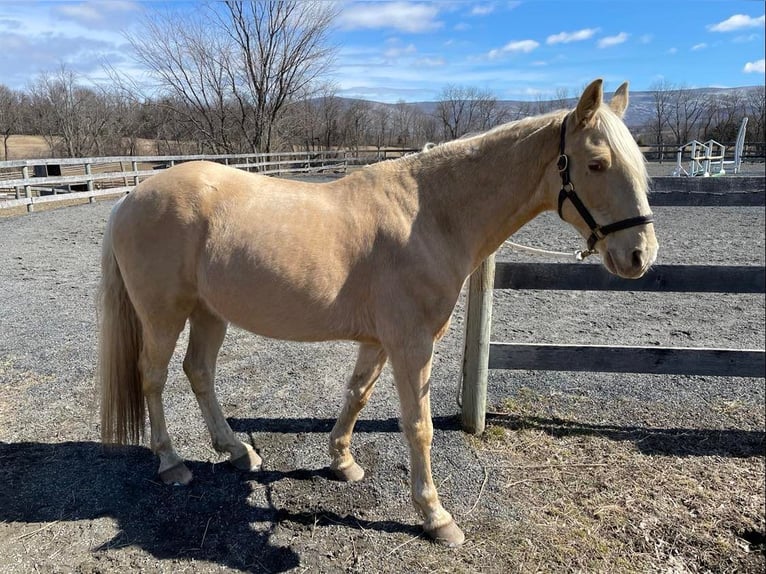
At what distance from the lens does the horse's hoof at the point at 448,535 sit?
2.35 metres

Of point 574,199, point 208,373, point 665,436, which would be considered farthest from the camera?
point 665,436

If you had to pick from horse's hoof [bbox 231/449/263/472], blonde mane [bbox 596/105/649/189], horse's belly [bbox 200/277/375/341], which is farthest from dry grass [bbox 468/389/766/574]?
blonde mane [bbox 596/105/649/189]

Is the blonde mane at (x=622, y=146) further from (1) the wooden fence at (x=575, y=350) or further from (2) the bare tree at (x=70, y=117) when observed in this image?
(2) the bare tree at (x=70, y=117)

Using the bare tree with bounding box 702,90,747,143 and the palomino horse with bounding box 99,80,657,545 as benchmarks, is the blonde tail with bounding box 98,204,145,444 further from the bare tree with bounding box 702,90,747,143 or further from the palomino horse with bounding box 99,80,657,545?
the bare tree with bounding box 702,90,747,143

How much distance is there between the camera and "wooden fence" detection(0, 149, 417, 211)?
37.2 feet

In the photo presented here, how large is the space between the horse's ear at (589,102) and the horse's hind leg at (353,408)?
162 centimetres

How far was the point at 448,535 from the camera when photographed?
2.37 metres

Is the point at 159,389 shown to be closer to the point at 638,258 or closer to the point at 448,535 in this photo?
the point at 448,535

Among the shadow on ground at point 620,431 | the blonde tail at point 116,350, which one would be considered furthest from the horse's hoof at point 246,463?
the blonde tail at point 116,350

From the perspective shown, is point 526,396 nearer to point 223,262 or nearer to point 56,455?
point 223,262

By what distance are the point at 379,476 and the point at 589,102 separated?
2340 mm

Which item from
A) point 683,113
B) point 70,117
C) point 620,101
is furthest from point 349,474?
point 683,113

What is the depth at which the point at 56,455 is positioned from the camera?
2.93 m

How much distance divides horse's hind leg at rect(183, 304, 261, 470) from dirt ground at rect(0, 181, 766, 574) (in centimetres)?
15
